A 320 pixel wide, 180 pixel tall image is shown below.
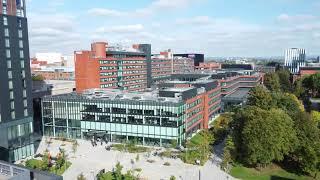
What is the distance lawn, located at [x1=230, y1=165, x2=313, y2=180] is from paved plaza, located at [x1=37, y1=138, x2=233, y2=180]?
2.66 metres

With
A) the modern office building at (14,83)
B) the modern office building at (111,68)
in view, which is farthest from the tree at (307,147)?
the modern office building at (111,68)

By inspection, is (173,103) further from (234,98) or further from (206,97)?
(234,98)

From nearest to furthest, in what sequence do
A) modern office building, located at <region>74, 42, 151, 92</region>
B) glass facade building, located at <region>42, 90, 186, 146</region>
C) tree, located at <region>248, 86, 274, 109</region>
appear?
glass facade building, located at <region>42, 90, 186, 146</region>, tree, located at <region>248, 86, 274, 109</region>, modern office building, located at <region>74, 42, 151, 92</region>

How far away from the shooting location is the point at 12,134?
6406 cm

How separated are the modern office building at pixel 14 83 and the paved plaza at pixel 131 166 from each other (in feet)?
31.1

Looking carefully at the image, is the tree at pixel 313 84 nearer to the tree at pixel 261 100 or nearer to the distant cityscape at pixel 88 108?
the distant cityscape at pixel 88 108

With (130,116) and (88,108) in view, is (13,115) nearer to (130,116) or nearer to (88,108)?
(88,108)

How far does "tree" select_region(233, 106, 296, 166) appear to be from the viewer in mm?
58594

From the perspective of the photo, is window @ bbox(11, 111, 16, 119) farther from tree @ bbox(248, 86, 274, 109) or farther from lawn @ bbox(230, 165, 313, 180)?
tree @ bbox(248, 86, 274, 109)

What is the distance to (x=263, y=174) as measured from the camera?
197 ft

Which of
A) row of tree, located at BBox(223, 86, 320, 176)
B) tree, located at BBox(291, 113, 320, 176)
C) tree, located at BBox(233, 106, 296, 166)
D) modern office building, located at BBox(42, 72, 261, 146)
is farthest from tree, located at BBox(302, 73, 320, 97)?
tree, located at BBox(233, 106, 296, 166)

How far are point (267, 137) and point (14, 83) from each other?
48.8 meters

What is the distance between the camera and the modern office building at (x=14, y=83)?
6091 centimetres

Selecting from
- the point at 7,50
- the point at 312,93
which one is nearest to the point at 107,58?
the point at 7,50
